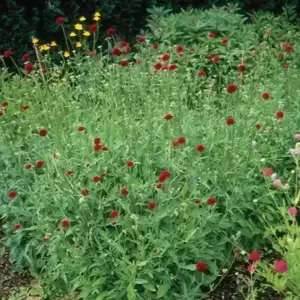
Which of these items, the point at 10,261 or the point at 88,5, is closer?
the point at 10,261

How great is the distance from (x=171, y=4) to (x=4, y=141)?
3593 millimetres

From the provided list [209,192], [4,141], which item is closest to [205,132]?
[209,192]

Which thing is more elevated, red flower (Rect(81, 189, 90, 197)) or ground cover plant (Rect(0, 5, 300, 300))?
red flower (Rect(81, 189, 90, 197))

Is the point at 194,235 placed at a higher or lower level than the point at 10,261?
higher

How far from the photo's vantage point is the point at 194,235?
3.14 meters

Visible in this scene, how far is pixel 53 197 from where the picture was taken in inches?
132

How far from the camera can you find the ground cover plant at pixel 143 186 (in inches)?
A: 123

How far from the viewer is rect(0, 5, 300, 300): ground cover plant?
3.12m

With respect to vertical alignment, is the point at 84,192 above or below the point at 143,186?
above

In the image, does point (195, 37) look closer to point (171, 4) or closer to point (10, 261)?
point (171, 4)

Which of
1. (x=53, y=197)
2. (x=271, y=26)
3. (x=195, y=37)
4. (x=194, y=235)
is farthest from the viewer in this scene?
(x=271, y=26)

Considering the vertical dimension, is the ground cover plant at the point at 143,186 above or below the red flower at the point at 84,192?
below

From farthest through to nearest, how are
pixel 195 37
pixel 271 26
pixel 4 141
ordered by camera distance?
pixel 271 26 → pixel 195 37 → pixel 4 141

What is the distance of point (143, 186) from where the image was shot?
10.7ft
